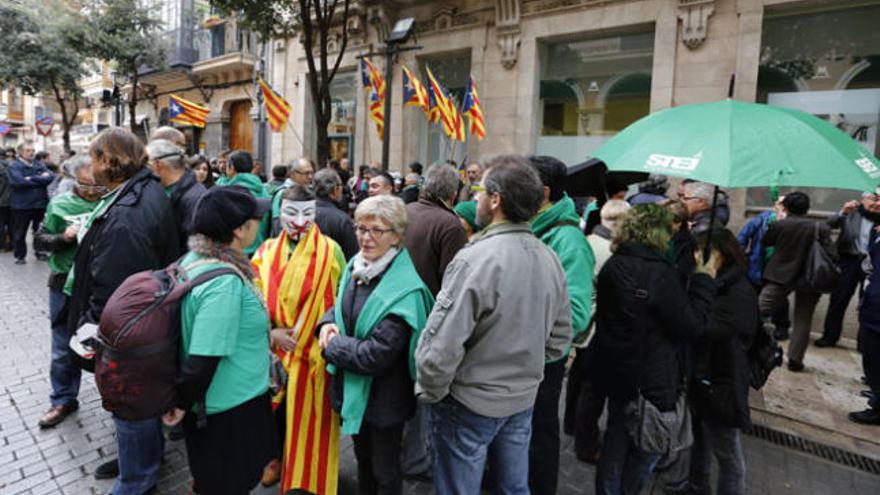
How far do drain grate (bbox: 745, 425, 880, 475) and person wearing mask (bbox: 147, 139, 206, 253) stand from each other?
4439 millimetres

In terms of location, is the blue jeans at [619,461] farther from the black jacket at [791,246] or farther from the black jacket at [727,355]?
the black jacket at [791,246]

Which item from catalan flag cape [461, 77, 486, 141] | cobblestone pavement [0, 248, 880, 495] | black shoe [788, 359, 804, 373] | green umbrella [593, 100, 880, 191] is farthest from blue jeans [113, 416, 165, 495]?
catalan flag cape [461, 77, 486, 141]

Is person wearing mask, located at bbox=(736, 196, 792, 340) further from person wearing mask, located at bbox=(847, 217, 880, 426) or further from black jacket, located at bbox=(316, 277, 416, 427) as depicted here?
black jacket, located at bbox=(316, 277, 416, 427)

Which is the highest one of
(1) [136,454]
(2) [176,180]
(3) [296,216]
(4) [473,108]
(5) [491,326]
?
(4) [473,108]

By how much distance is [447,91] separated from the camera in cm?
1293

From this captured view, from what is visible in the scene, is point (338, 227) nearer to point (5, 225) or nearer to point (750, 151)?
point (750, 151)

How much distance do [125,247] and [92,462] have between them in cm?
173

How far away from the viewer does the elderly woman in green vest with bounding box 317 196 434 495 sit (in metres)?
2.39

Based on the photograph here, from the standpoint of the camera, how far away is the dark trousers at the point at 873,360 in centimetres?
451

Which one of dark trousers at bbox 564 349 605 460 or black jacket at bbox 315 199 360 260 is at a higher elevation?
black jacket at bbox 315 199 360 260

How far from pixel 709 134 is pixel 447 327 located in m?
1.61

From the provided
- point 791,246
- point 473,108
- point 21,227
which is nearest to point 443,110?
point 473,108

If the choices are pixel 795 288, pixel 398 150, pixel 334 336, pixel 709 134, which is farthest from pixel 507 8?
pixel 334 336

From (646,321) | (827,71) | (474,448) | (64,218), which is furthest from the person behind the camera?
(827,71)
